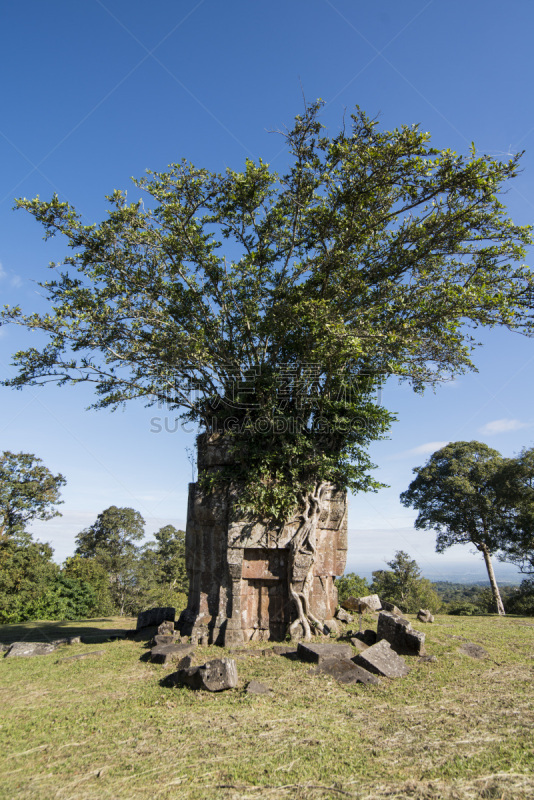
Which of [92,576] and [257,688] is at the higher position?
[92,576]

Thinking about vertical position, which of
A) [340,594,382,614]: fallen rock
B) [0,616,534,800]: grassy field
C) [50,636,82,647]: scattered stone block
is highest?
[340,594,382,614]: fallen rock

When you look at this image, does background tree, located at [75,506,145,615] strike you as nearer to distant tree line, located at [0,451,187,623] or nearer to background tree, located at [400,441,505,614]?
distant tree line, located at [0,451,187,623]

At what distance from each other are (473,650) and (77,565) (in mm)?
24989

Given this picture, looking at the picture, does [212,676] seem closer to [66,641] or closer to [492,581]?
[66,641]

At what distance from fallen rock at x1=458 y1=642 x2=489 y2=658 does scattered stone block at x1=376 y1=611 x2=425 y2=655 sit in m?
1.01

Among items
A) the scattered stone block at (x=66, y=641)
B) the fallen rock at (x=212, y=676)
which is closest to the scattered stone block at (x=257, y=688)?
the fallen rock at (x=212, y=676)

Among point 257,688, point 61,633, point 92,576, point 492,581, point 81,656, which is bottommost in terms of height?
point 257,688

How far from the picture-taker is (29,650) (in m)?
11.1

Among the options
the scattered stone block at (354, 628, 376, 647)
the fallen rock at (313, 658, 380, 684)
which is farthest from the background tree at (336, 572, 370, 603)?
the fallen rock at (313, 658, 380, 684)

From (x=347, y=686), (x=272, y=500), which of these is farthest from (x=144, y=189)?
(x=347, y=686)

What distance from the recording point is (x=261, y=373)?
476 inches

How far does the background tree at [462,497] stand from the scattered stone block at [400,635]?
15.5 metres

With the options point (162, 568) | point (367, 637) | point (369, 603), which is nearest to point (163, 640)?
point (367, 637)

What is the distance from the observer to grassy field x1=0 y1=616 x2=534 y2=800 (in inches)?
175
